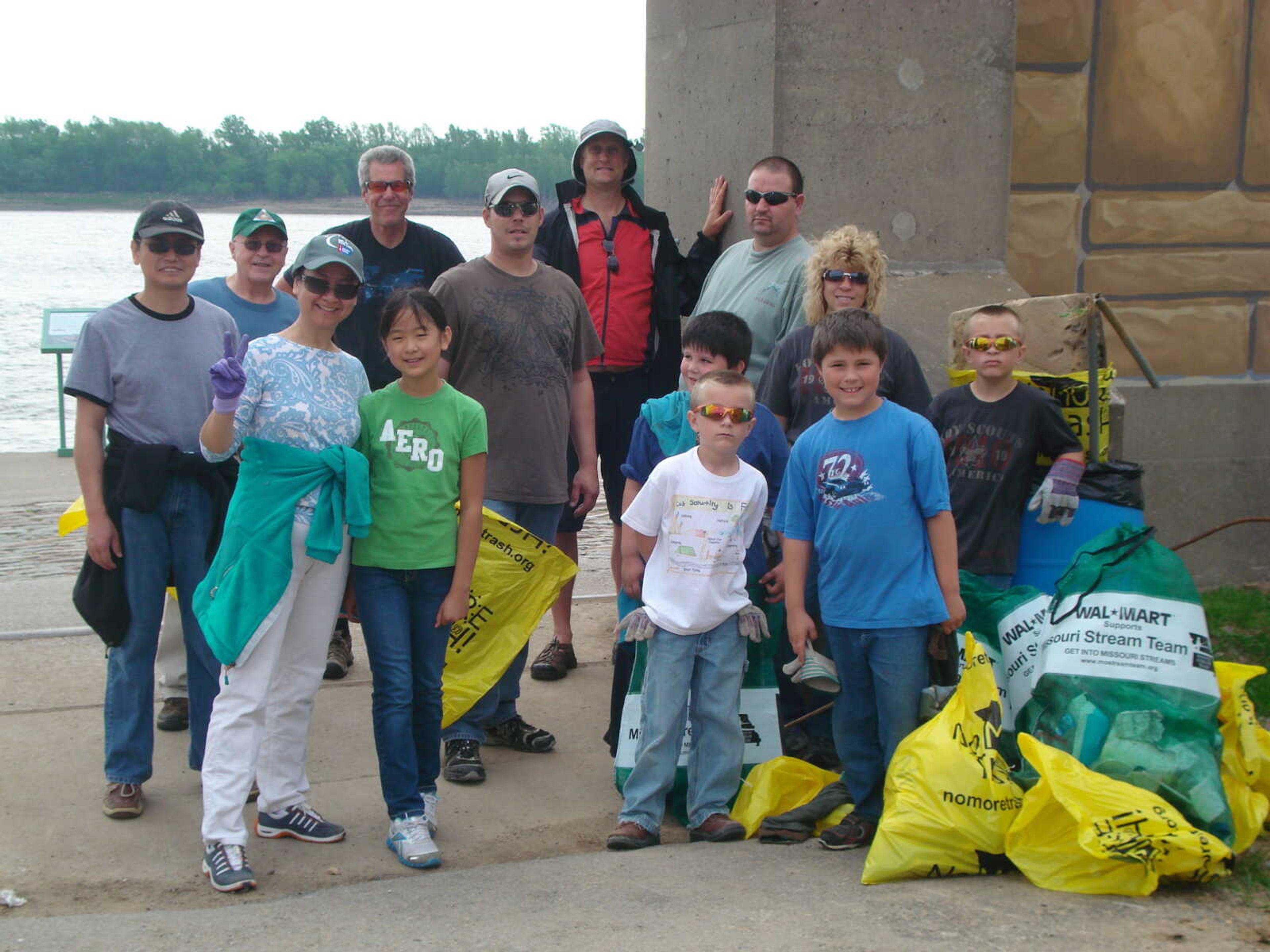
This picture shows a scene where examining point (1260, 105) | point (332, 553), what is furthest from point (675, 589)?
point (1260, 105)

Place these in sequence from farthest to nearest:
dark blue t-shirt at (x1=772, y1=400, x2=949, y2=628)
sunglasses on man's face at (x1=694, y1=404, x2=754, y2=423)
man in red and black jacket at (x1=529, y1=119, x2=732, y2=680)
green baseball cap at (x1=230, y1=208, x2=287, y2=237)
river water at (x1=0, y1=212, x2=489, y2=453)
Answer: river water at (x1=0, y1=212, x2=489, y2=453) → man in red and black jacket at (x1=529, y1=119, x2=732, y2=680) → green baseball cap at (x1=230, y1=208, x2=287, y2=237) → sunglasses on man's face at (x1=694, y1=404, x2=754, y2=423) → dark blue t-shirt at (x1=772, y1=400, x2=949, y2=628)

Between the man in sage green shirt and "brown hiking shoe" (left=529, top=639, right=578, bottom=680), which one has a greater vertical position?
the man in sage green shirt

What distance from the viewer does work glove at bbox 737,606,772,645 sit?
12.7 ft

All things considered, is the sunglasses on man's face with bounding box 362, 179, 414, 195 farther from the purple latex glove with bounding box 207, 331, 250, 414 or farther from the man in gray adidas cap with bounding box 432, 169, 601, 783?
the purple latex glove with bounding box 207, 331, 250, 414

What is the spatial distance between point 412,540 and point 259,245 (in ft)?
5.11

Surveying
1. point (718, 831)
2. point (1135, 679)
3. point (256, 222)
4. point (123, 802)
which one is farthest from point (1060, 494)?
point (123, 802)

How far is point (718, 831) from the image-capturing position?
151 inches

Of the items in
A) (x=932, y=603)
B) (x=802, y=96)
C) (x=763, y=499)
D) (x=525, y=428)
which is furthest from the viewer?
(x=802, y=96)

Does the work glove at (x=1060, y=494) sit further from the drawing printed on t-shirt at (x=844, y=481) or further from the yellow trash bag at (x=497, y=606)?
the yellow trash bag at (x=497, y=606)

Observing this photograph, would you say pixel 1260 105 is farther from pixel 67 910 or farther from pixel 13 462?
pixel 13 462

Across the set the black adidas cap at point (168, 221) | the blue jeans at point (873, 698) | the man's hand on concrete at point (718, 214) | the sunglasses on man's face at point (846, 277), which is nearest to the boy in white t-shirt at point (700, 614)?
the blue jeans at point (873, 698)

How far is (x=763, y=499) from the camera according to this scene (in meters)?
3.93

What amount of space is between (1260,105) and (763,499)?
13.3ft

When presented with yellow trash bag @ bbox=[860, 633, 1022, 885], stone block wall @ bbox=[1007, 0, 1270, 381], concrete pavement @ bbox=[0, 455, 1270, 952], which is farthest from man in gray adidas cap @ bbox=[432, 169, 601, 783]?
stone block wall @ bbox=[1007, 0, 1270, 381]
